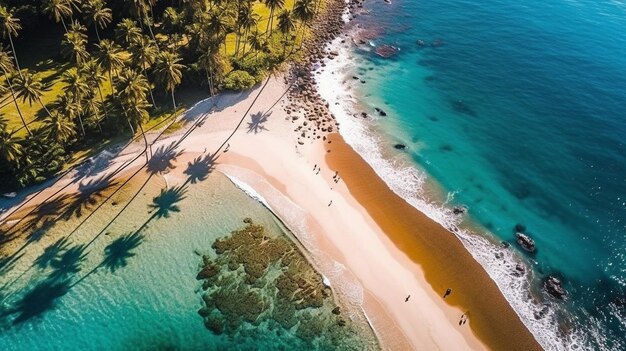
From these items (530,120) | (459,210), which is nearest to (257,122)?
(459,210)

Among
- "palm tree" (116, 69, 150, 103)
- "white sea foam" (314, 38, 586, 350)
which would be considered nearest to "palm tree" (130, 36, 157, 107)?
"palm tree" (116, 69, 150, 103)

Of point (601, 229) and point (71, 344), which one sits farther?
point (601, 229)

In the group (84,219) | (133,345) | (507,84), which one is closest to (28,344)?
(133,345)

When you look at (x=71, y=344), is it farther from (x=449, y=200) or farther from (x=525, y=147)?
(x=525, y=147)

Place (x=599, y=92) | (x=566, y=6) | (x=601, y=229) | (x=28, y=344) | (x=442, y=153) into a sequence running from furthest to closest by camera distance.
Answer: (x=566, y=6), (x=599, y=92), (x=442, y=153), (x=601, y=229), (x=28, y=344)

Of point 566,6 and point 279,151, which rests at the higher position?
point 566,6

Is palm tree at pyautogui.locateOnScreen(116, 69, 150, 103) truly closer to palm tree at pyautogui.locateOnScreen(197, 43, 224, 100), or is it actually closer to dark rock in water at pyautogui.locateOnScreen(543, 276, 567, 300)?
palm tree at pyautogui.locateOnScreen(197, 43, 224, 100)
